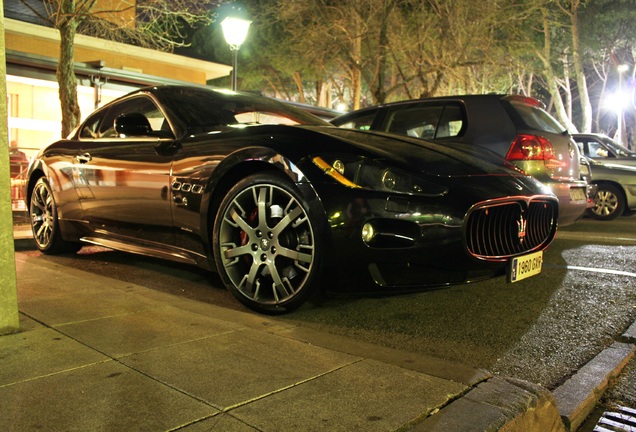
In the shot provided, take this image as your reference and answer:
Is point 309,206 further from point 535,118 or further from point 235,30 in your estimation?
point 235,30

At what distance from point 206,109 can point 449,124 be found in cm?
314

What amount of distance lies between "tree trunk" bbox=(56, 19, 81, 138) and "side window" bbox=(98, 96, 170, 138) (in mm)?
5415

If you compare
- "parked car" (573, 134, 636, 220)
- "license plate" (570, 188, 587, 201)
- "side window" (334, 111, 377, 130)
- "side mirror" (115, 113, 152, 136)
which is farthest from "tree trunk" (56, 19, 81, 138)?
"parked car" (573, 134, 636, 220)

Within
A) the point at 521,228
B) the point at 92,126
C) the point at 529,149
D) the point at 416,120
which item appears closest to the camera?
the point at 521,228

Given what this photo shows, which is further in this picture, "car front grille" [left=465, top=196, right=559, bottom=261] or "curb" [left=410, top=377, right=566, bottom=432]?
"car front grille" [left=465, top=196, right=559, bottom=261]

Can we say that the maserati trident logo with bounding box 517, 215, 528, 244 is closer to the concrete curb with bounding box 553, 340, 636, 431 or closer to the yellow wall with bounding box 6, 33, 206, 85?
the concrete curb with bounding box 553, 340, 636, 431

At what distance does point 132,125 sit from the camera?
457cm

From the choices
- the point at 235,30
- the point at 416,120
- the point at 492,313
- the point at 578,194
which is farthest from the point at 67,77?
the point at 492,313

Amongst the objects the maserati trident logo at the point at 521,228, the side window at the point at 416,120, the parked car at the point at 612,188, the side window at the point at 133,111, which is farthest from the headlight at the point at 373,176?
the parked car at the point at 612,188

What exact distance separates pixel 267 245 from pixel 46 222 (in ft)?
10.8

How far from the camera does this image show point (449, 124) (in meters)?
6.79

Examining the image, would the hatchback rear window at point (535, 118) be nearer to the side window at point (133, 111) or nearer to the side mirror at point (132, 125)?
the side window at point (133, 111)

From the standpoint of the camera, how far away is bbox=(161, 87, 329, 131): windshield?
180 inches

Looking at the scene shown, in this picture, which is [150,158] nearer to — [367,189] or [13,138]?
[367,189]
